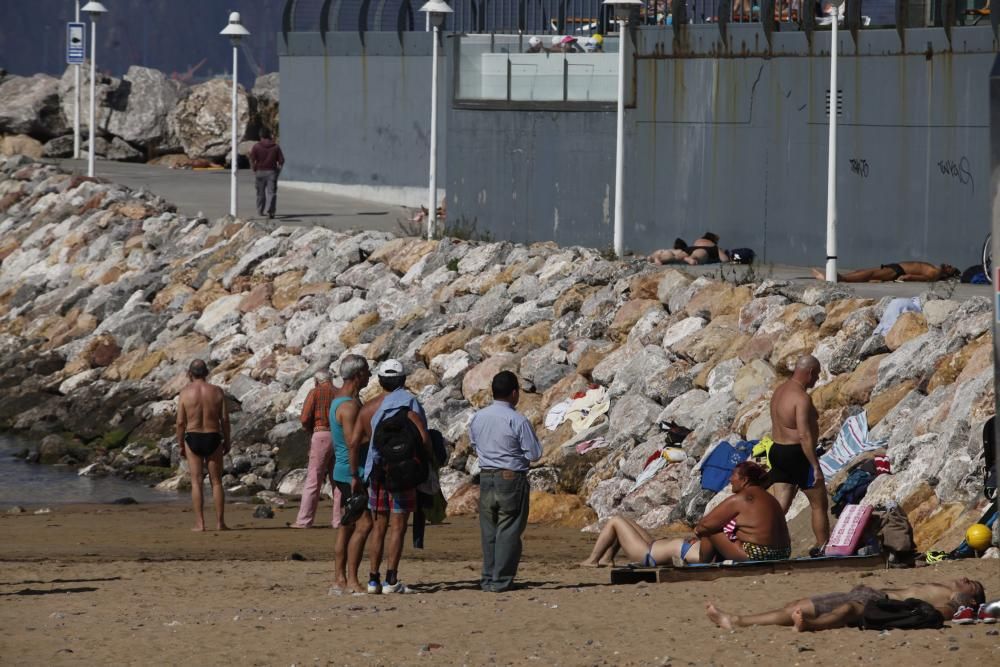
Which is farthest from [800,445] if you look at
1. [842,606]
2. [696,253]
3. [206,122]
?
[206,122]

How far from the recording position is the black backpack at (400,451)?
1146 centimetres

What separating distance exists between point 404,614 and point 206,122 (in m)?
34.5

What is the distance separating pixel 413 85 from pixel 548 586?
74.9ft

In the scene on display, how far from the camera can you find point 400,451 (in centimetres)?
1145

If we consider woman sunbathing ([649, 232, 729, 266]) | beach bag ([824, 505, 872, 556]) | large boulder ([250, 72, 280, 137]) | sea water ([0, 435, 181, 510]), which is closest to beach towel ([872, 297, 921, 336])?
beach bag ([824, 505, 872, 556])

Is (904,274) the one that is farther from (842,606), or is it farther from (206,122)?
(206,122)

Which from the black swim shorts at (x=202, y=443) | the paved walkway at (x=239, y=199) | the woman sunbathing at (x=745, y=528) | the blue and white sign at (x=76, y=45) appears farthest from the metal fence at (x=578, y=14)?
the woman sunbathing at (x=745, y=528)

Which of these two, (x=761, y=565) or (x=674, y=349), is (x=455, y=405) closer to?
(x=674, y=349)

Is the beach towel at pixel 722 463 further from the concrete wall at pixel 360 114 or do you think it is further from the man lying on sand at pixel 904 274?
the concrete wall at pixel 360 114

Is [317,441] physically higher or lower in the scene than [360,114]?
lower

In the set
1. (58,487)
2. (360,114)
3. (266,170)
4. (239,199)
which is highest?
(360,114)

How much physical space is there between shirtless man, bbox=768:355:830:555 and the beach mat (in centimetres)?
72

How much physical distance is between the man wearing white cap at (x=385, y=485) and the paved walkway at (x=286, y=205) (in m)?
9.51

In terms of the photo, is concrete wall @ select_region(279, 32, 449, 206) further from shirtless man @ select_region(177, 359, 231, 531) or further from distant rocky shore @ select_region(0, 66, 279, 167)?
shirtless man @ select_region(177, 359, 231, 531)
